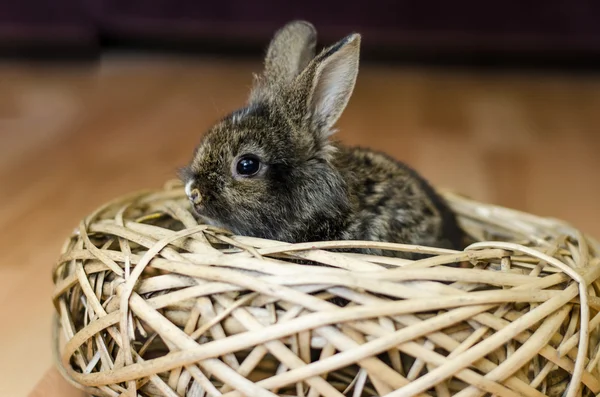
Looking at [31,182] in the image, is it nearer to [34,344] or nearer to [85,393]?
[34,344]

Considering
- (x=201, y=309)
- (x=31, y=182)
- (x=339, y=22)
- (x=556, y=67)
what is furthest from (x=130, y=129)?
(x=556, y=67)

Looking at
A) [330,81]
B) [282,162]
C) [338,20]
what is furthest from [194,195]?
[338,20]

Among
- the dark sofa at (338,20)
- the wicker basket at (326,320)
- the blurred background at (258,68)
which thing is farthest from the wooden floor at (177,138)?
the wicker basket at (326,320)

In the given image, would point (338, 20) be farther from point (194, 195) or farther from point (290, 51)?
point (194, 195)

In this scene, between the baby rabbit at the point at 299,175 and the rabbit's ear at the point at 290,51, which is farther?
the rabbit's ear at the point at 290,51

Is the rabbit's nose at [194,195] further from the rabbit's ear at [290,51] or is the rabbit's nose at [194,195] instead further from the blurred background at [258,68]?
the blurred background at [258,68]
